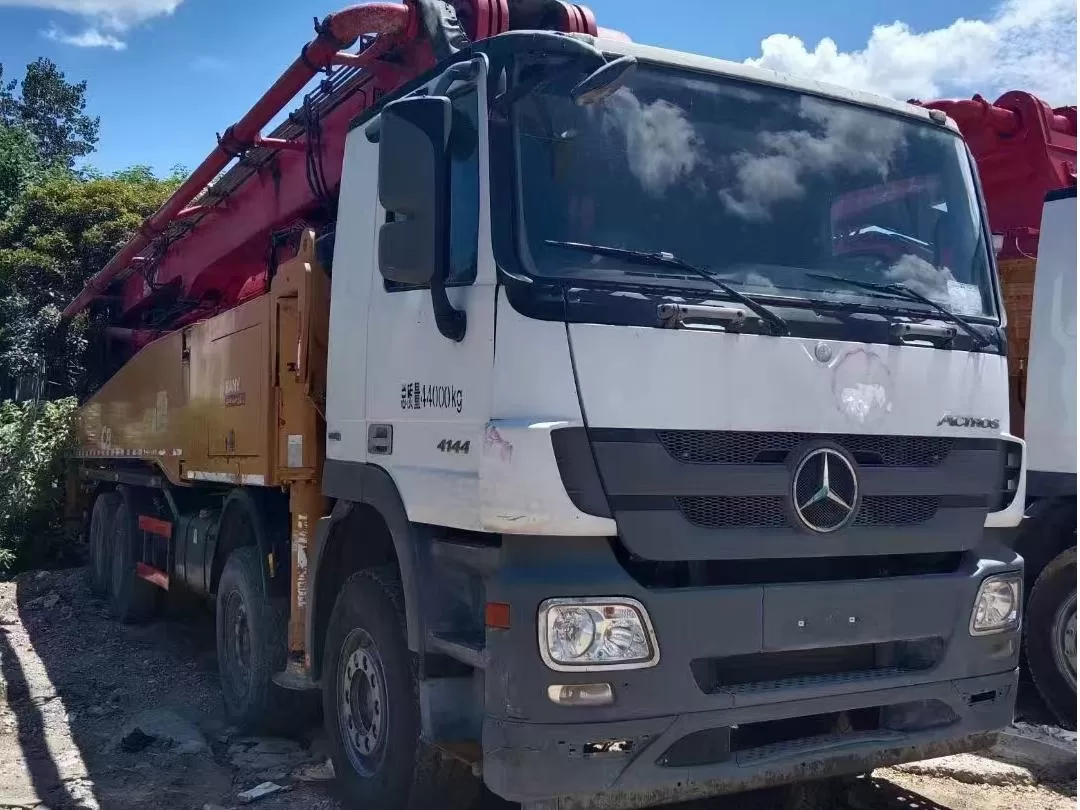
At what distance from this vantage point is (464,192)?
357 centimetres

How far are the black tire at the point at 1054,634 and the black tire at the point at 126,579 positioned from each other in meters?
6.43

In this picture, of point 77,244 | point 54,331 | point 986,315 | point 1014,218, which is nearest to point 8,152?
point 77,244

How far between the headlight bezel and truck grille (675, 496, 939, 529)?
438 mm

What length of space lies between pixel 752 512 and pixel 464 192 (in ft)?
4.64

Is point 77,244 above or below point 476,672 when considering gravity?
above

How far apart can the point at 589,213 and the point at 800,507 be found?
1162 mm

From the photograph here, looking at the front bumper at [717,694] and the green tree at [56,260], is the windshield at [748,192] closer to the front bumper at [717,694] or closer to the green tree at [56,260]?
the front bumper at [717,694]

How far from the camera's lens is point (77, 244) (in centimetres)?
1522

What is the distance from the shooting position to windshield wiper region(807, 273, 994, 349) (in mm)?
3783

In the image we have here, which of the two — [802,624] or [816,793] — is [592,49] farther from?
[816,793]

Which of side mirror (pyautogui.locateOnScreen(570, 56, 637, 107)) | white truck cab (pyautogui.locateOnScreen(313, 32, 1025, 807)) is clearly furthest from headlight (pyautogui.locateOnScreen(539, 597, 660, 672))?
side mirror (pyautogui.locateOnScreen(570, 56, 637, 107))

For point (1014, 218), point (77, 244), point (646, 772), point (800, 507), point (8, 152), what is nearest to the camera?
point (646, 772)

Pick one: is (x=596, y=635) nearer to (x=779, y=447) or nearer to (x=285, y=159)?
(x=779, y=447)

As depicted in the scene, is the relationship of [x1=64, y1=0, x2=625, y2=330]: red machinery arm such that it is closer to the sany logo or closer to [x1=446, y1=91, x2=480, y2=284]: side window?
[x1=446, y1=91, x2=480, y2=284]: side window
